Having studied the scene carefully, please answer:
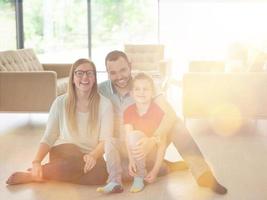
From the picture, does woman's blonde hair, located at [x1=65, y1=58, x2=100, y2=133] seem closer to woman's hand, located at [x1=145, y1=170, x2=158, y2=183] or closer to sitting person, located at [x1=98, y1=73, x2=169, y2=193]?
sitting person, located at [x1=98, y1=73, x2=169, y2=193]

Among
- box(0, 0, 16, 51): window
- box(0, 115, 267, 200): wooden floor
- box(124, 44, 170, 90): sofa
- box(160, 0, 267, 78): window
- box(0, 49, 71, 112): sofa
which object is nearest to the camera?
box(0, 115, 267, 200): wooden floor

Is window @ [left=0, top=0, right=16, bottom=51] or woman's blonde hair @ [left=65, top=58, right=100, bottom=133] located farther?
window @ [left=0, top=0, right=16, bottom=51]

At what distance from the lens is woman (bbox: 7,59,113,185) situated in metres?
3.40

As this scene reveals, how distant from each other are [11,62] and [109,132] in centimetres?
289

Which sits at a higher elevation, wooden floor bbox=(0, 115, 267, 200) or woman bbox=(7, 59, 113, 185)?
woman bbox=(7, 59, 113, 185)

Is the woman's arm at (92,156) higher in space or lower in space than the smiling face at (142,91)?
lower

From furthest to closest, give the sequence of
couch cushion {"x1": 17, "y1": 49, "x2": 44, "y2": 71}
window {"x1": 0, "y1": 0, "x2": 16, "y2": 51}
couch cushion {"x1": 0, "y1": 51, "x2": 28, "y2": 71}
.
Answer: window {"x1": 0, "y1": 0, "x2": 16, "y2": 51} < couch cushion {"x1": 17, "y1": 49, "x2": 44, "y2": 71} < couch cushion {"x1": 0, "y1": 51, "x2": 28, "y2": 71}

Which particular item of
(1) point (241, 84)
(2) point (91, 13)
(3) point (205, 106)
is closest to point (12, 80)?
(3) point (205, 106)

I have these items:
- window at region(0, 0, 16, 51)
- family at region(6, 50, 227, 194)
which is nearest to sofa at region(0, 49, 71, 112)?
family at region(6, 50, 227, 194)

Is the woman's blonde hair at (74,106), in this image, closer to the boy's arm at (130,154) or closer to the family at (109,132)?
the family at (109,132)

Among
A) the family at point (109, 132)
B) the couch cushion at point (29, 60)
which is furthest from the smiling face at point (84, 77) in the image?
the couch cushion at point (29, 60)

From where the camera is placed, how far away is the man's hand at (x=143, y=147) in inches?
130

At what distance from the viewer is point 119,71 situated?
343 cm

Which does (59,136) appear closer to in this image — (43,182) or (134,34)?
(43,182)
